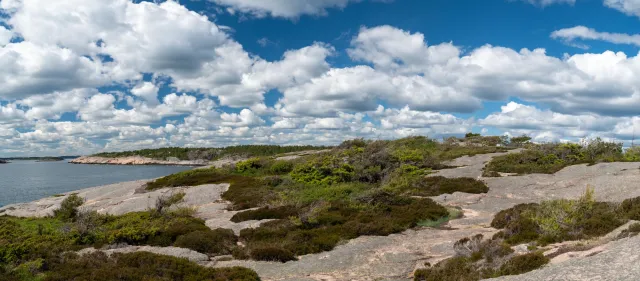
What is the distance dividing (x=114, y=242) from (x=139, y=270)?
692 cm

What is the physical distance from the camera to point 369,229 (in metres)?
21.0

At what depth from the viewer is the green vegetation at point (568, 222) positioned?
15.4 m

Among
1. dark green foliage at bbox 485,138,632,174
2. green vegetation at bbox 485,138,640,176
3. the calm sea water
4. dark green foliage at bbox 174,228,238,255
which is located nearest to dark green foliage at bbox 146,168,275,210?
dark green foliage at bbox 174,228,238,255

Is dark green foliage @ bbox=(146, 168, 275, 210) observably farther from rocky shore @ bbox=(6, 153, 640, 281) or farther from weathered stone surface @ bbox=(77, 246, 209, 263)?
weathered stone surface @ bbox=(77, 246, 209, 263)

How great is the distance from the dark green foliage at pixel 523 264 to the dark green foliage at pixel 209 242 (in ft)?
39.2

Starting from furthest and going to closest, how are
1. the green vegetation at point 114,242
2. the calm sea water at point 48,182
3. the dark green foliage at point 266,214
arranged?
1. the calm sea water at point 48,182
2. the dark green foliage at point 266,214
3. the green vegetation at point 114,242

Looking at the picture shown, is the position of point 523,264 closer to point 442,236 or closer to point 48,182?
point 442,236

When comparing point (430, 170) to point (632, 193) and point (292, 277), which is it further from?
point (292, 277)

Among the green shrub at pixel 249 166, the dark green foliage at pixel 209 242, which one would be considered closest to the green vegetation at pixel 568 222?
the dark green foliage at pixel 209 242

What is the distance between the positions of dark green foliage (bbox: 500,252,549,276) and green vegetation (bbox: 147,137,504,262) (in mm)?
8226

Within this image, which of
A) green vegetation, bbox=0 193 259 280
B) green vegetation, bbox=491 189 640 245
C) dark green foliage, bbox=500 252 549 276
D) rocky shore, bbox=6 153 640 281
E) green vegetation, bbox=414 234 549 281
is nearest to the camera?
rocky shore, bbox=6 153 640 281

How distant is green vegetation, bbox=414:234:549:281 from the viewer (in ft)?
39.6

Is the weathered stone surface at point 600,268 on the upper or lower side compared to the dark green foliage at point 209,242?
upper

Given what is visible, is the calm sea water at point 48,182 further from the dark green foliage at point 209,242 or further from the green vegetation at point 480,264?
the green vegetation at point 480,264
